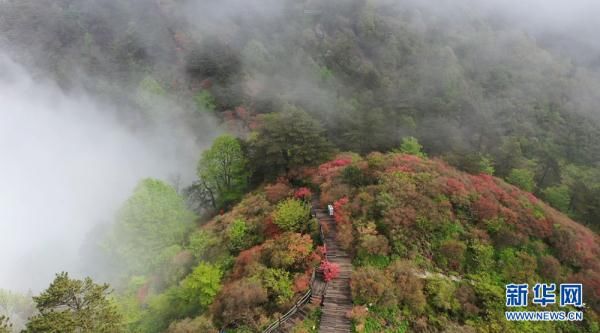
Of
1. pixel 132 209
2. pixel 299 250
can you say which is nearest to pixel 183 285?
pixel 299 250

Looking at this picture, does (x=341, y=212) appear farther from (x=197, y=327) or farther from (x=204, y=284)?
(x=197, y=327)

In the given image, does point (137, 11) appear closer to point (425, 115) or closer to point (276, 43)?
point (276, 43)

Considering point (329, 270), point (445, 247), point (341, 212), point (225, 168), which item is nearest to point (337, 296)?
point (329, 270)

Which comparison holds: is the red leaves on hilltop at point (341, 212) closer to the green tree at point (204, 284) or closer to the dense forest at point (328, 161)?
the dense forest at point (328, 161)

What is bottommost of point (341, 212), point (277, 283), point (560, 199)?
point (277, 283)

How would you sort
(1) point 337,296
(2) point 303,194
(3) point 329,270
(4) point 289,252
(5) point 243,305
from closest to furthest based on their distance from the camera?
(5) point 243,305 < (1) point 337,296 < (3) point 329,270 < (4) point 289,252 < (2) point 303,194

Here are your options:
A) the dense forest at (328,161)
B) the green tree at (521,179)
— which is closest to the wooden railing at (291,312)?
the dense forest at (328,161)
